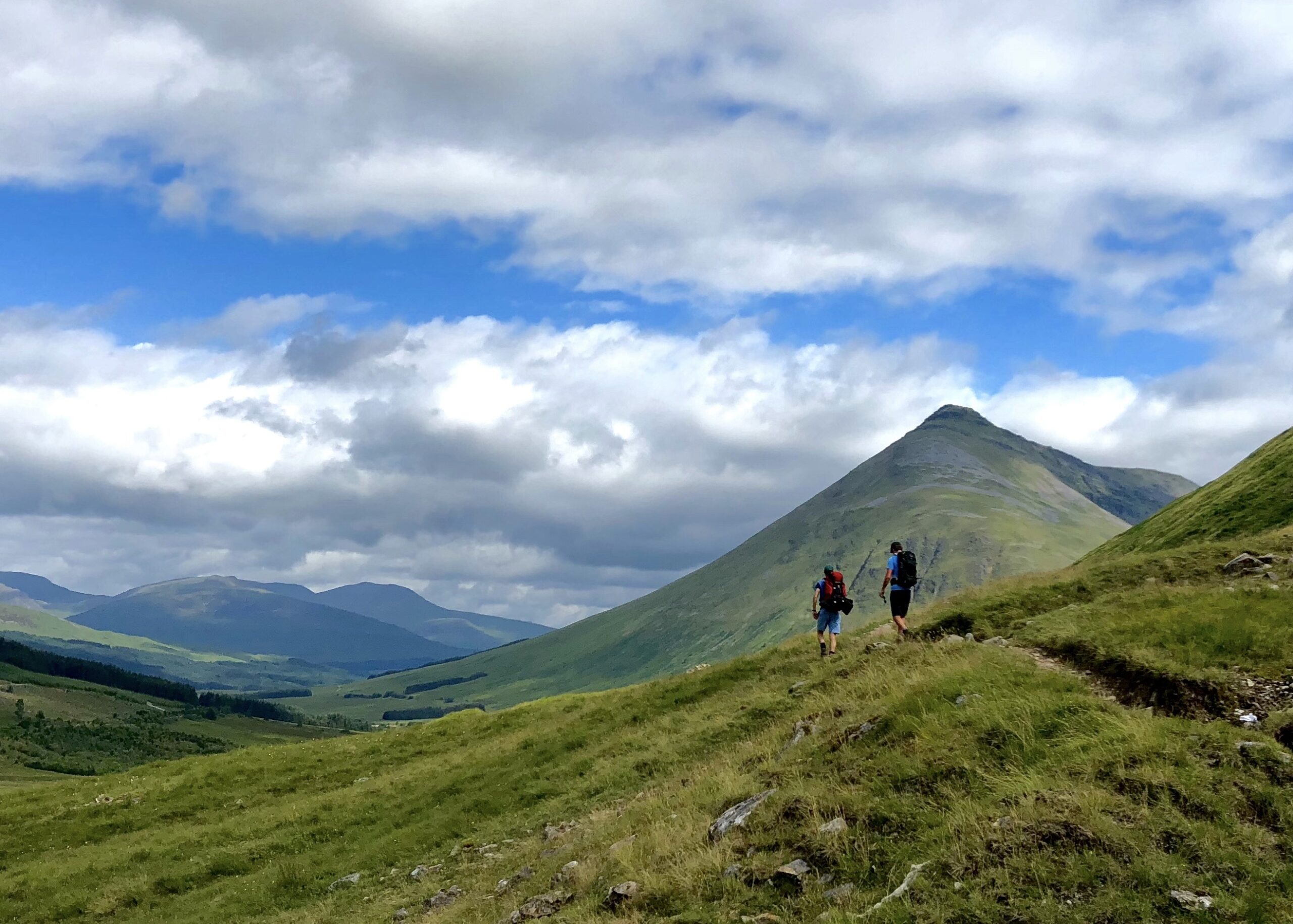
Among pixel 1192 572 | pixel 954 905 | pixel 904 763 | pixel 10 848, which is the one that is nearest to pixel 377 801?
pixel 10 848

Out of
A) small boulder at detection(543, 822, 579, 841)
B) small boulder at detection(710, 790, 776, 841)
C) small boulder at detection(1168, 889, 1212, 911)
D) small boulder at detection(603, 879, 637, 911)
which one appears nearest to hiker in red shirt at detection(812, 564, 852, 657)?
small boulder at detection(543, 822, 579, 841)

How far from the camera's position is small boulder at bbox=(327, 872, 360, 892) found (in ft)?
84.7

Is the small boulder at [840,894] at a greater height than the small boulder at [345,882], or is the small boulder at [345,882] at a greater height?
the small boulder at [840,894]

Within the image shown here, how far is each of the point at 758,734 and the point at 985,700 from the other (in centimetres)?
937

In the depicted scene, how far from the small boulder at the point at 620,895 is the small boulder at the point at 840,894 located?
3.34 metres

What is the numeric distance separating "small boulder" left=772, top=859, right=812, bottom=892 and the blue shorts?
1873 cm

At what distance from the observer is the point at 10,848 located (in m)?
38.0

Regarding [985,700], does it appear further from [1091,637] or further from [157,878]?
[157,878]

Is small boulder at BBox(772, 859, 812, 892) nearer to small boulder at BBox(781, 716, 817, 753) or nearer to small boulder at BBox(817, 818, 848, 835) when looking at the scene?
small boulder at BBox(817, 818, 848, 835)

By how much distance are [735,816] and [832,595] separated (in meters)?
16.1

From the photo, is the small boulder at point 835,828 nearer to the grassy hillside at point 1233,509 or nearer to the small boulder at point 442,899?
the small boulder at point 442,899

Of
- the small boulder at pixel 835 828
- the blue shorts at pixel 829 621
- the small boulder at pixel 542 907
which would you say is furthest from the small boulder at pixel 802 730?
the blue shorts at pixel 829 621

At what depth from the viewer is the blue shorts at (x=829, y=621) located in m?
31.9

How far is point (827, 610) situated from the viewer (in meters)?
31.7
